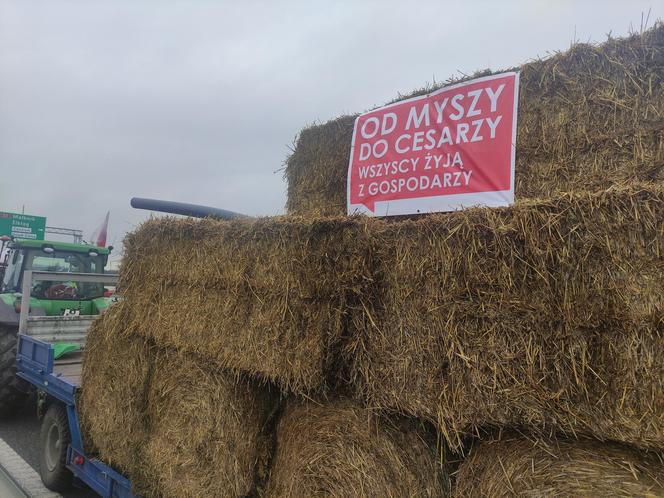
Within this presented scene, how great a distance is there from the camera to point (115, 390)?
14.0 ft

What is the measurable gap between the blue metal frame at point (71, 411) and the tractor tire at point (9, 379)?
1.05 m

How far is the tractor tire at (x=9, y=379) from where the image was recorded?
7156 millimetres

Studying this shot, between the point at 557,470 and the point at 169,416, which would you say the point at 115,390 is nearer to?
the point at 169,416

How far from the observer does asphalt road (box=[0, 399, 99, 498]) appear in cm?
555

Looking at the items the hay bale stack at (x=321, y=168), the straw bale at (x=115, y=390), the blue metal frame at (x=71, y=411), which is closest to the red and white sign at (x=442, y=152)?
the hay bale stack at (x=321, y=168)

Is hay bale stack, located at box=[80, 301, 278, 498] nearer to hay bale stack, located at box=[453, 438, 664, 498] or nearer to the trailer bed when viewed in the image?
the trailer bed

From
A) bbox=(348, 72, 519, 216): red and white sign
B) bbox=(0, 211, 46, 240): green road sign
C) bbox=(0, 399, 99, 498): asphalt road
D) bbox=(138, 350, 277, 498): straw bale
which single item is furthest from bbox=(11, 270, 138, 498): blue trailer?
bbox=(0, 211, 46, 240): green road sign

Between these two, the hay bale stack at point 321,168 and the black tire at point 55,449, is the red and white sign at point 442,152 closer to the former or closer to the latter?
the hay bale stack at point 321,168

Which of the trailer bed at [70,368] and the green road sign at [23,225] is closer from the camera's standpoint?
the trailer bed at [70,368]

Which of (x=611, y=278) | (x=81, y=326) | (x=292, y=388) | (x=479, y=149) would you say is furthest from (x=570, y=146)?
(x=81, y=326)

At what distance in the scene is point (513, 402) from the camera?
85.1 inches

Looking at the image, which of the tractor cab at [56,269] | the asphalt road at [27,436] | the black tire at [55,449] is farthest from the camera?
the tractor cab at [56,269]

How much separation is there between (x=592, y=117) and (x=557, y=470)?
97.1 inches

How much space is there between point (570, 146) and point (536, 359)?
199 cm
